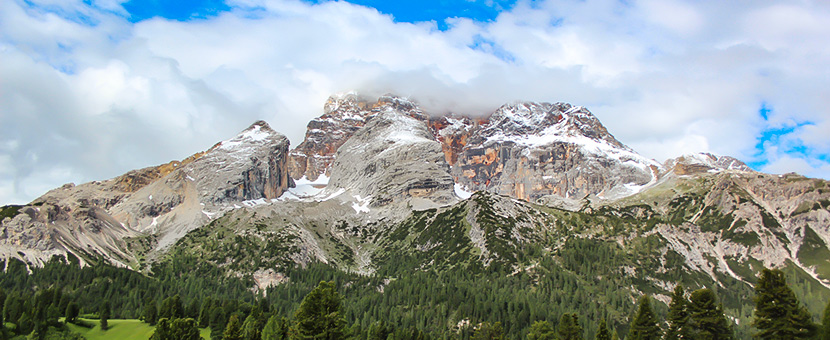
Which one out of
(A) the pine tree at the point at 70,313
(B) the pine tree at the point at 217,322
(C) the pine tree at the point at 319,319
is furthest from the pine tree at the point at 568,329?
(A) the pine tree at the point at 70,313

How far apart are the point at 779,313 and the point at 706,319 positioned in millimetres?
7755

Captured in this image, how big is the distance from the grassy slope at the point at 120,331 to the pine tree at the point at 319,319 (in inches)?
2150

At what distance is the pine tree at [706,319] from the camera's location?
57500mm

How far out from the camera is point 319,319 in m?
57.6

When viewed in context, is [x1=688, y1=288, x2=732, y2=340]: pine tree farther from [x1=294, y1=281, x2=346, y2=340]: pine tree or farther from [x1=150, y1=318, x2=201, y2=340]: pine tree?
[x1=150, y1=318, x2=201, y2=340]: pine tree

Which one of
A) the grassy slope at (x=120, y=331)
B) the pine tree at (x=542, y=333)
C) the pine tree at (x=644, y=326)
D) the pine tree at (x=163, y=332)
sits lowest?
the grassy slope at (x=120, y=331)

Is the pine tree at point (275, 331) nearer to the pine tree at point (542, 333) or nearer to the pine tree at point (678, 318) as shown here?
the pine tree at point (542, 333)

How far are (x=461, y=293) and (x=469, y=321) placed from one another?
772 inches

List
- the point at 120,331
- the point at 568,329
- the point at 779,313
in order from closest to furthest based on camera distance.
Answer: the point at 779,313, the point at 568,329, the point at 120,331

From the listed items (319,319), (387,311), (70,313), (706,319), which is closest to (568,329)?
(706,319)

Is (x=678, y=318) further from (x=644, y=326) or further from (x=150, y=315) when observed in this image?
(x=150, y=315)

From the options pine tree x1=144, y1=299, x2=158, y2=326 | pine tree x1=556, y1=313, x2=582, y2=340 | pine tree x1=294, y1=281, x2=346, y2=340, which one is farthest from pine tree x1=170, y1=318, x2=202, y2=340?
pine tree x1=556, y1=313, x2=582, y2=340

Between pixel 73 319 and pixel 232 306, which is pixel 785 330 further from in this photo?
pixel 73 319

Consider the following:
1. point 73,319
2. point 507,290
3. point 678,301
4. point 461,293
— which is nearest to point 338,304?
point 678,301
